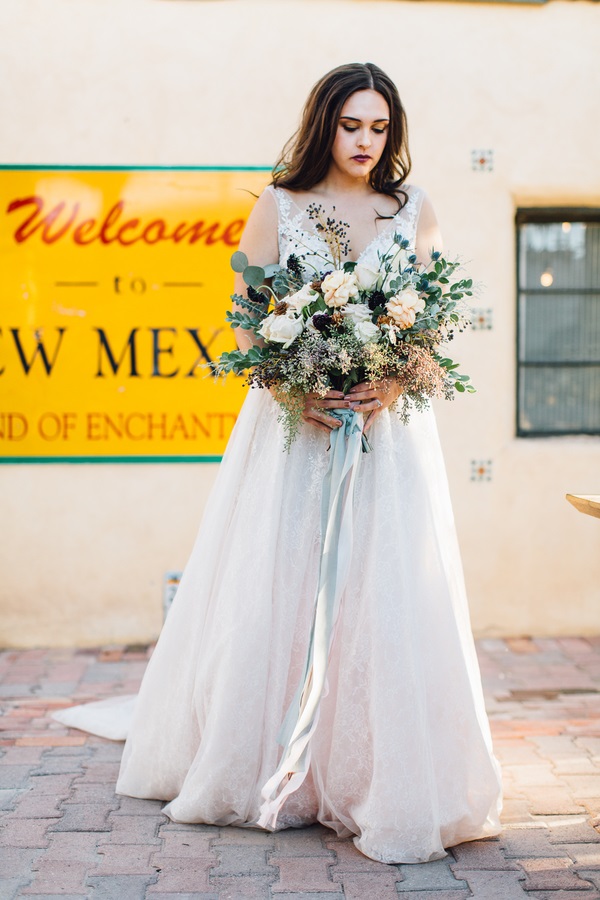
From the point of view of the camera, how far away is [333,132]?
3119mm

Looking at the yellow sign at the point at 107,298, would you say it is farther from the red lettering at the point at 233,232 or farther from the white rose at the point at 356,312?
the white rose at the point at 356,312

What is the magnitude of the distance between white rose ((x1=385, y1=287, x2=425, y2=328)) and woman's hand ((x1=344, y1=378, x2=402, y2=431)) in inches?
8.3

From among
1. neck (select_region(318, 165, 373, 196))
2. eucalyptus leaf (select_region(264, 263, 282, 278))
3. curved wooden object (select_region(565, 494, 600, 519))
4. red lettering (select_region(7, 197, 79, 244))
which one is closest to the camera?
curved wooden object (select_region(565, 494, 600, 519))

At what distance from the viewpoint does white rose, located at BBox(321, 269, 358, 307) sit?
2.77 m

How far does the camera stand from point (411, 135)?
5.48 metres

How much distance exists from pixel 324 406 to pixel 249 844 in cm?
131

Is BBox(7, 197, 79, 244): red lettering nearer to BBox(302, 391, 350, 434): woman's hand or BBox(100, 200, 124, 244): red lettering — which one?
BBox(100, 200, 124, 244): red lettering

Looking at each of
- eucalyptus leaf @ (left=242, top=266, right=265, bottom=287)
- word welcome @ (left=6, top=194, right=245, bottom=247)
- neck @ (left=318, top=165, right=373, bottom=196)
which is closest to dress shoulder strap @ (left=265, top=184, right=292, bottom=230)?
neck @ (left=318, top=165, right=373, bottom=196)

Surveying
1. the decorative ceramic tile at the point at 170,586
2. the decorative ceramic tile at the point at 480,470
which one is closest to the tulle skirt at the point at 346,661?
the decorative ceramic tile at the point at 170,586

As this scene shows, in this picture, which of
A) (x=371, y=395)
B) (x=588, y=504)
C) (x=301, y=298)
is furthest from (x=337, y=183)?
(x=588, y=504)

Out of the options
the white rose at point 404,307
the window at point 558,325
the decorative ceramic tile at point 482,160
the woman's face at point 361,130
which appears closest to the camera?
the white rose at point 404,307

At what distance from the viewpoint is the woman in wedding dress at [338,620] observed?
113 inches

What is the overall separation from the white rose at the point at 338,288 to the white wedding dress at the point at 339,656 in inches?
8.4

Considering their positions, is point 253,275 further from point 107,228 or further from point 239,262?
point 107,228
